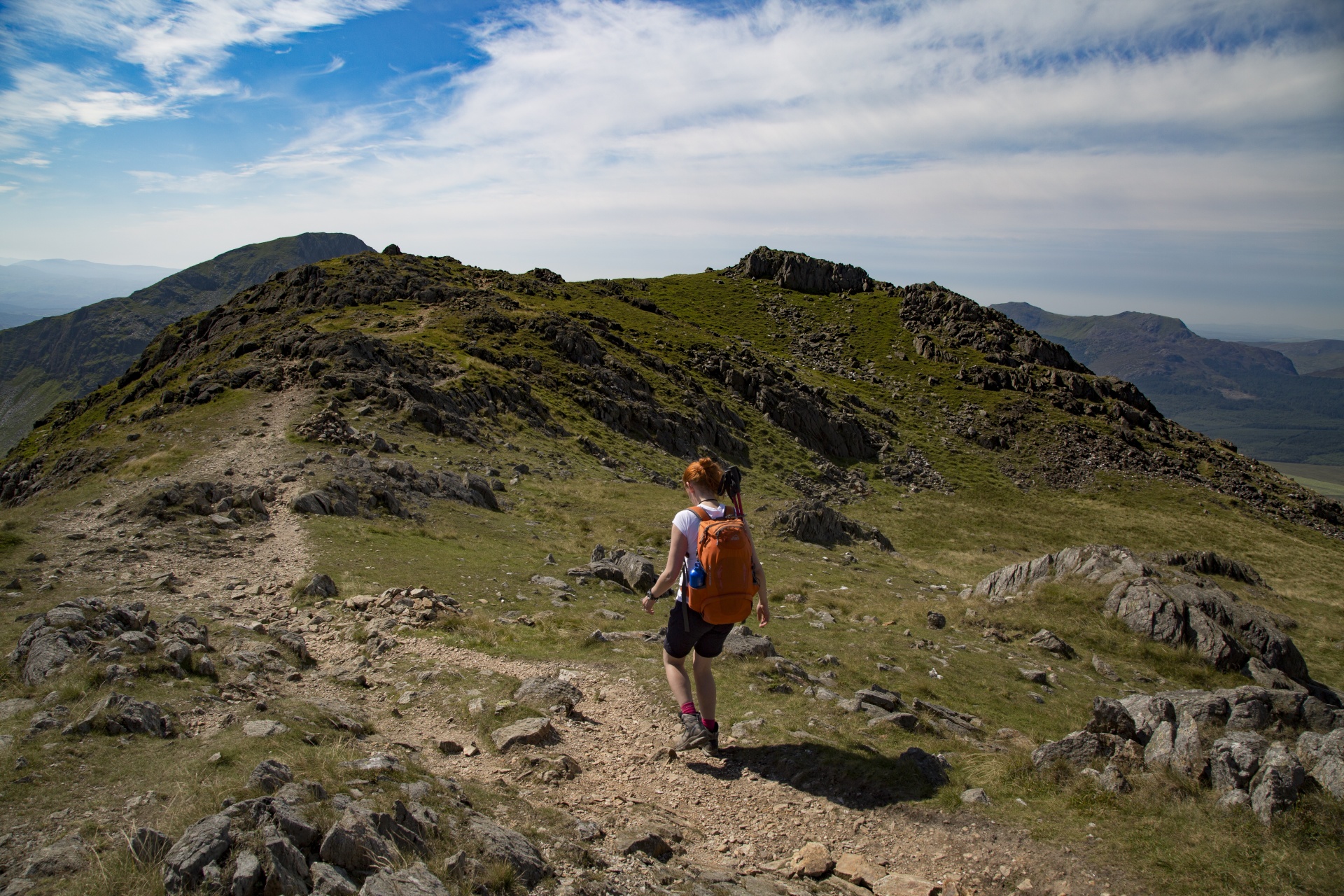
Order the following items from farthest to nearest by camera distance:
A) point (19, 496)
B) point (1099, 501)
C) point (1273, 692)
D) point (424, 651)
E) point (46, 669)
→ 1. point (1099, 501)
2. point (19, 496)
3. point (424, 651)
4. point (1273, 692)
5. point (46, 669)

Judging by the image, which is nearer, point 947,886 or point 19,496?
point 947,886

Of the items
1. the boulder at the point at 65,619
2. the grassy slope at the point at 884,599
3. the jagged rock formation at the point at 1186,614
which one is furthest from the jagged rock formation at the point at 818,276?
the boulder at the point at 65,619

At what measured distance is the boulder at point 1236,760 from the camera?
23.2 ft

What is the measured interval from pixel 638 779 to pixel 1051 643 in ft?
43.0

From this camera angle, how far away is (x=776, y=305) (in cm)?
12431

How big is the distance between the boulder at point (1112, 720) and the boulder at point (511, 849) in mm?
7253

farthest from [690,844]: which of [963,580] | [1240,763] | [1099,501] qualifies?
[1099,501]

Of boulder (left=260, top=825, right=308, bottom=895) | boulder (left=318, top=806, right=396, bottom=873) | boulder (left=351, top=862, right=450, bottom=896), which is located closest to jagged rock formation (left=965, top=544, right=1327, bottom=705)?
boulder (left=351, top=862, right=450, bottom=896)

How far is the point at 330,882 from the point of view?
4.77 m

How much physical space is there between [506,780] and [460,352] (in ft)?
164

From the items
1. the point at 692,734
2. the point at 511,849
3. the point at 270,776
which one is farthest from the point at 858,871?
the point at 270,776

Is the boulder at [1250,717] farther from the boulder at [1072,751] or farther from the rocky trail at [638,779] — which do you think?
the rocky trail at [638,779]

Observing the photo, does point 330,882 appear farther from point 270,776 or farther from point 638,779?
point 638,779

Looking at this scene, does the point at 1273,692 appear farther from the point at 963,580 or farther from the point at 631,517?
the point at 631,517
